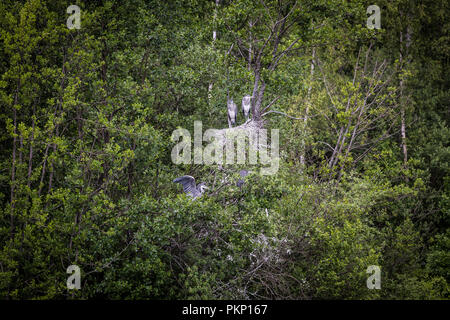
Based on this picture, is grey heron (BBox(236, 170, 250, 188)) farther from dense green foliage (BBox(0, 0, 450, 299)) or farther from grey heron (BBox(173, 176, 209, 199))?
grey heron (BBox(173, 176, 209, 199))

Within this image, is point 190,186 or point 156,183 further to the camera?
point 156,183

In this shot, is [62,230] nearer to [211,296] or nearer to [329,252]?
[211,296]

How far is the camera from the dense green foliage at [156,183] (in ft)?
28.7

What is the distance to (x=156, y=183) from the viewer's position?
34.3 ft

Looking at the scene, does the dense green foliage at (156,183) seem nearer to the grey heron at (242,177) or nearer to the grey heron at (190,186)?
the grey heron at (242,177)

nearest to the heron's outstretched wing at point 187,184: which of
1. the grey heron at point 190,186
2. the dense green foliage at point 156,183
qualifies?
the grey heron at point 190,186

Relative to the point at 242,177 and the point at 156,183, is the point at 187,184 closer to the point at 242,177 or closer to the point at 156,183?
the point at 156,183

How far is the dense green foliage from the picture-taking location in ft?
28.7

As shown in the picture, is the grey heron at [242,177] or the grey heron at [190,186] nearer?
the grey heron at [242,177]

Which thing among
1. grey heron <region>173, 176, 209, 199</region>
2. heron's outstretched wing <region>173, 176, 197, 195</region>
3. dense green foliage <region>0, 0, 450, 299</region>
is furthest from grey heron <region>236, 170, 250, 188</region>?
heron's outstretched wing <region>173, 176, 197, 195</region>

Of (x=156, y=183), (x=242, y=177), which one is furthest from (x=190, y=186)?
(x=242, y=177)

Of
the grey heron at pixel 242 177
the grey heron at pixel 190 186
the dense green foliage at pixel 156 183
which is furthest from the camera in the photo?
the grey heron at pixel 190 186

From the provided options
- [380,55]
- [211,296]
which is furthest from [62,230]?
[380,55]

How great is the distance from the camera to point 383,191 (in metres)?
14.2
